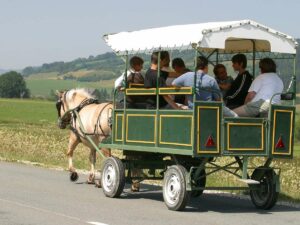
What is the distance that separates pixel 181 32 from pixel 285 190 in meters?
4.60

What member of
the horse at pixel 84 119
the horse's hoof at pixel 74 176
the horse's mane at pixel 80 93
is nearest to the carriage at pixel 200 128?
the horse at pixel 84 119

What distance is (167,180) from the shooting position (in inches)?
469

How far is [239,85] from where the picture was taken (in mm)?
12789

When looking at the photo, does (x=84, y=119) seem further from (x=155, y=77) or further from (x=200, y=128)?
(x=200, y=128)

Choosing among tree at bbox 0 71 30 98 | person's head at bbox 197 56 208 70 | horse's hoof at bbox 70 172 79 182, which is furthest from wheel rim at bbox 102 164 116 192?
tree at bbox 0 71 30 98

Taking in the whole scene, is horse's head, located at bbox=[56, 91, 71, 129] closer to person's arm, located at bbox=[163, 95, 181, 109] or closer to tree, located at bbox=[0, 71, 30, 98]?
person's arm, located at bbox=[163, 95, 181, 109]

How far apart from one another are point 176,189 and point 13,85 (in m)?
136

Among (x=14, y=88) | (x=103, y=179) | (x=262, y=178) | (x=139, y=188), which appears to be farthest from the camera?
(x=14, y=88)

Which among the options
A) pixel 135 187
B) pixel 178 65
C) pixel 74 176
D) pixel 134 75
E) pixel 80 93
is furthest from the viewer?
pixel 80 93

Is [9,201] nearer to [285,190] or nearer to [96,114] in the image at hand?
[96,114]

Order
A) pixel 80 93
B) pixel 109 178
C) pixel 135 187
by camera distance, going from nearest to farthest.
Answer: pixel 109 178, pixel 135 187, pixel 80 93

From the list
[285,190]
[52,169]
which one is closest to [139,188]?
[285,190]

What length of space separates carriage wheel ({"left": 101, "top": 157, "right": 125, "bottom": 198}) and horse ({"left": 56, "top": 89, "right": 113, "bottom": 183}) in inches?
62.9

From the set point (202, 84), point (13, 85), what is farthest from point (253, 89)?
point (13, 85)
